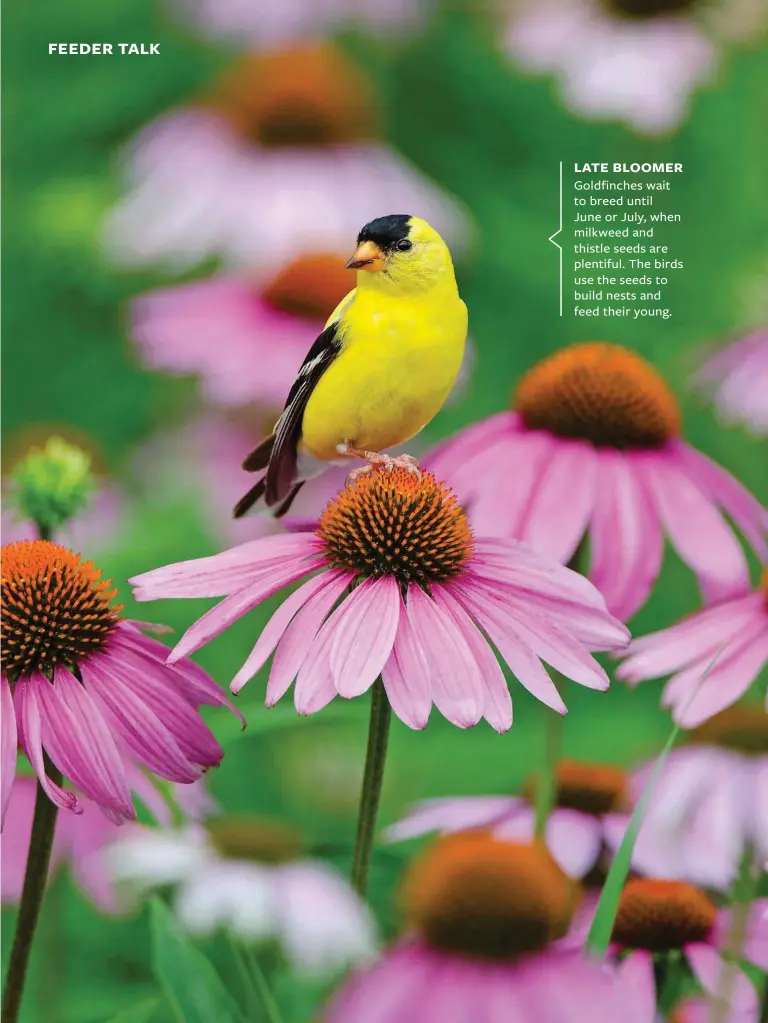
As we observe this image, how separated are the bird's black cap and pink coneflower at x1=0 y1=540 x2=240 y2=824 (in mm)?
263

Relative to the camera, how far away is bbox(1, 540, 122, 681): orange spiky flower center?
696 millimetres

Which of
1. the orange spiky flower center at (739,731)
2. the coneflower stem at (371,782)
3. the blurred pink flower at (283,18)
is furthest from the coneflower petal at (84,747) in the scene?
the blurred pink flower at (283,18)

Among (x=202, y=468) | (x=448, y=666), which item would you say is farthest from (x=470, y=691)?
(x=202, y=468)

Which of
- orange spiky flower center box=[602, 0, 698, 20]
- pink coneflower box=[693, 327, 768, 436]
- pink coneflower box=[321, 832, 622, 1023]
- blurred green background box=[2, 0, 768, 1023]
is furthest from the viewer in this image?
orange spiky flower center box=[602, 0, 698, 20]

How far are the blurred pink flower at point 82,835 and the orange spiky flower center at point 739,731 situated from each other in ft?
1.18

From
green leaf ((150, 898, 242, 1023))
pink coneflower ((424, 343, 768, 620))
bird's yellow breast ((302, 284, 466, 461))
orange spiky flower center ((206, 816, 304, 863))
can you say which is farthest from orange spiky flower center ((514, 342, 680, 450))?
green leaf ((150, 898, 242, 1023))

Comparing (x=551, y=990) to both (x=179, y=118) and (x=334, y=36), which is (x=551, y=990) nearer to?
(x=179, y=118)

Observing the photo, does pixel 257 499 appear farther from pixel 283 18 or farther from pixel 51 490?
pixel 283 18

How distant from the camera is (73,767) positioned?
0.66 m

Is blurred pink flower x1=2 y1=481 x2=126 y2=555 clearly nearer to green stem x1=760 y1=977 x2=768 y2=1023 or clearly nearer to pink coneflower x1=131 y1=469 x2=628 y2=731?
pink coneflower x1=131 y1=469 x2=628 y2=731

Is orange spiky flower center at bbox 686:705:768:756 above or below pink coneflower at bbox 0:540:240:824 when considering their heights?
below

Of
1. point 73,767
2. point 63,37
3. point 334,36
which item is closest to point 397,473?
point 73,767

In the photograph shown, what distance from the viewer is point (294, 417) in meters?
0.87

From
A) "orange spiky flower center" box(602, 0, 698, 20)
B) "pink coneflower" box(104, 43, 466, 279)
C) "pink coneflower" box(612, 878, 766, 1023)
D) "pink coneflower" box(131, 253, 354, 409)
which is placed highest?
"orange spiky flower center" box(602, 0, 698, 20)
